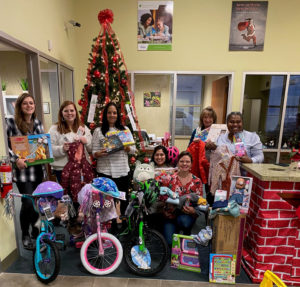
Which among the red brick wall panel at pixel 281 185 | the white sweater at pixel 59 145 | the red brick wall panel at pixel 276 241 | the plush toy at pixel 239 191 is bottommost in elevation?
the red brick wall panel at pixel 276 241

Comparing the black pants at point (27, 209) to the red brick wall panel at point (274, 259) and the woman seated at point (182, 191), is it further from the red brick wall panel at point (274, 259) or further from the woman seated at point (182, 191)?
the red brick wall panel at point (274, 259)

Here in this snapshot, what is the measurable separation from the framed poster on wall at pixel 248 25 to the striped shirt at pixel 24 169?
3.54 meters

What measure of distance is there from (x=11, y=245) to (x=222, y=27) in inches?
174

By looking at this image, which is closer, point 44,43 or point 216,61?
point 44,43

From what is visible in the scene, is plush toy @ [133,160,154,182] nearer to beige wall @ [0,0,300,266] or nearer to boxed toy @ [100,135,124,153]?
boxed toy @ [100,135,124,153]

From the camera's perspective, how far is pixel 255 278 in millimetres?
1813

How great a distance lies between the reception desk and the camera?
1700 mm

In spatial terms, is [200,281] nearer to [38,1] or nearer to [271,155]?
[271,155]

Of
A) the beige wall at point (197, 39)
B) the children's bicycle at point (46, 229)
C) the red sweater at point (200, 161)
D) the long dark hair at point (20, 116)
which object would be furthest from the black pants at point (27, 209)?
the beige wall at point (197, 39)

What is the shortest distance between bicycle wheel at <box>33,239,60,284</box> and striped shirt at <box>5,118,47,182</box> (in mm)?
594

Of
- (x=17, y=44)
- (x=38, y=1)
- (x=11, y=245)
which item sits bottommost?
(x=11, y=245)

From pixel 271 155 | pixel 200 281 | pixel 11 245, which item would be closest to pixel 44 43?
pixel 11 245

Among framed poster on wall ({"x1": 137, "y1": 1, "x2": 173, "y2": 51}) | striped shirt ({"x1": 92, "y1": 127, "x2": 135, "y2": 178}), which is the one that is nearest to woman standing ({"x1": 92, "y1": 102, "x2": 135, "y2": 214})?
striped shirt ({"x1": 92, "y1": 127, "x2": 135, "y2": 178})

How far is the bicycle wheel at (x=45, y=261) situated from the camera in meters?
1.73
